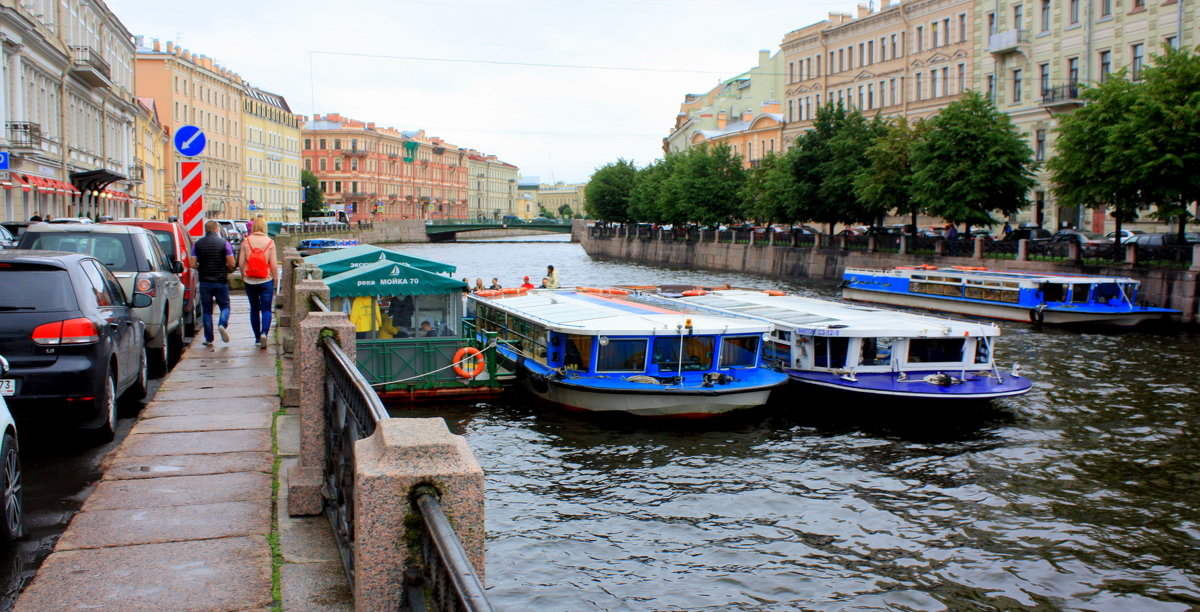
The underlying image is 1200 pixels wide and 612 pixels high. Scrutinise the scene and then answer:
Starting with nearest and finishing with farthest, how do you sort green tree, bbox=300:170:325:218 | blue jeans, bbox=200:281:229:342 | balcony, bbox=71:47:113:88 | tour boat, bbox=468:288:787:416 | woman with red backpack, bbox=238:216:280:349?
woman with red backpack, bbox=238:216:280:349 < blue jeans, bbox=200:281:229:342 < tour boat, bbox=468:288:787:416 < balcony, bbox=71:47:113:88 < green tree, bbox=300:170:325:218

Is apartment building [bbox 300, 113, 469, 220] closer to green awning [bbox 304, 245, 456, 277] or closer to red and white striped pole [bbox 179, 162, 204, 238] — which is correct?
Result: green awning [bbox 304, 245, 456, 277]

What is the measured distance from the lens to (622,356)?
19.6 metres

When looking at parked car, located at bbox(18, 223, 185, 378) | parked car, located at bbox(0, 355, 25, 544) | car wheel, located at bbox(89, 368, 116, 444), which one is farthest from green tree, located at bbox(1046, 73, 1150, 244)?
parked car, located at bbox(0, 355, 25, 544)

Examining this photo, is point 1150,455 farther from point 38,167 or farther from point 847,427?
point 38,167

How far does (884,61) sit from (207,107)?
5760 centimetres

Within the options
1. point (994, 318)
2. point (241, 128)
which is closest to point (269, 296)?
point (994, 318)

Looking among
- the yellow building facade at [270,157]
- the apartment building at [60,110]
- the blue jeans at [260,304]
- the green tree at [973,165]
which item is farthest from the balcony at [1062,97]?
the yellow building facade at [270,157]

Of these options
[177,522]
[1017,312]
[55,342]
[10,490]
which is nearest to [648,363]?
[55,342]

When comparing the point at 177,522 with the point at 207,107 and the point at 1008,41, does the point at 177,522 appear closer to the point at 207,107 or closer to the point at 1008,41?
the point at 1008,41

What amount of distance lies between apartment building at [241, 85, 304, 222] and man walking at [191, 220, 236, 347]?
87892 millimetres

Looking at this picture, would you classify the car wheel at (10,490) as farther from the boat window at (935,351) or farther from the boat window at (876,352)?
the boat window at (935,351)

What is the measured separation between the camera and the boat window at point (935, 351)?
67.5 feet

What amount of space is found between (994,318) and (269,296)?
27520 mm

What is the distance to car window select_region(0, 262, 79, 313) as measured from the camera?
8.49 meters
